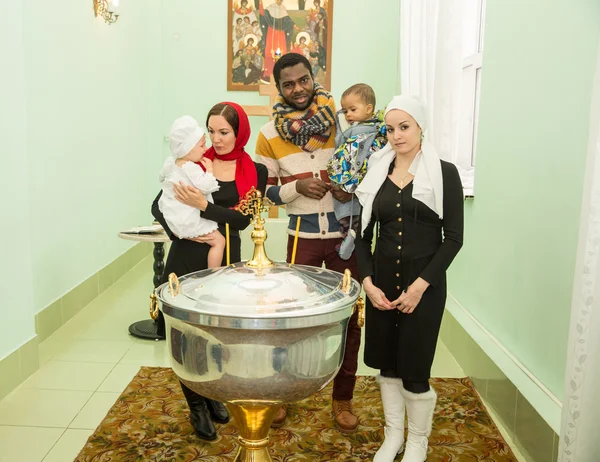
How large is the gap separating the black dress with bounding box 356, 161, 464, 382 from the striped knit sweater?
373 millimetres

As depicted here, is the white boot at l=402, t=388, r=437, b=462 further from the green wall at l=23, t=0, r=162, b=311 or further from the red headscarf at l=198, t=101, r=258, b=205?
the green wall at l=23, t=0, r=162, b=311

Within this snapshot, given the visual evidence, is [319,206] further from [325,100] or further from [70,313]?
[70,313]

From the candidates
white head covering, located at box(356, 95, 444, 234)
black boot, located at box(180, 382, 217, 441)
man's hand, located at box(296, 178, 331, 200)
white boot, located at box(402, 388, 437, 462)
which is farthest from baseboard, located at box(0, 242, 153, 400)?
white head covering, located at box(356, 95, 444, 234)

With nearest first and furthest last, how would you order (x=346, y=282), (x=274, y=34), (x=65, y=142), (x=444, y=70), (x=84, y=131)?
(x=346, y=282)
(x=444, y=70)
(x=65, y=142)
(x=84, y=131)
(x=274, y=34)

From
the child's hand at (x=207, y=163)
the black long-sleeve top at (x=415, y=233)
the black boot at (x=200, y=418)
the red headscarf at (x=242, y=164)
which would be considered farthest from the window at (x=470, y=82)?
the black boot at (x=200, y=418)

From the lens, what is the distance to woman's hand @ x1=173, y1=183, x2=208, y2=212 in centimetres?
244

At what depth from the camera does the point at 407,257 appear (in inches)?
92.0

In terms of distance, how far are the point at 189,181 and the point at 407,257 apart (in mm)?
945

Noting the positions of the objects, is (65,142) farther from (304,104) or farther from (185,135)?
(304,104)

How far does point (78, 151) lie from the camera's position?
4.77 meters

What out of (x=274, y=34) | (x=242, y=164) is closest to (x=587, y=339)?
(x=242, y=164)

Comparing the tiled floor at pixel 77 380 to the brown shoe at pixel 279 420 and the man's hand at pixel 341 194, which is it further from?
the man's hand at pixel 341 194

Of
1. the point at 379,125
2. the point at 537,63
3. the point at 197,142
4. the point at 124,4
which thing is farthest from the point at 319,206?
the point at 124,4

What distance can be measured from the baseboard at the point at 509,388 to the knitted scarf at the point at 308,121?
1.45 metres
